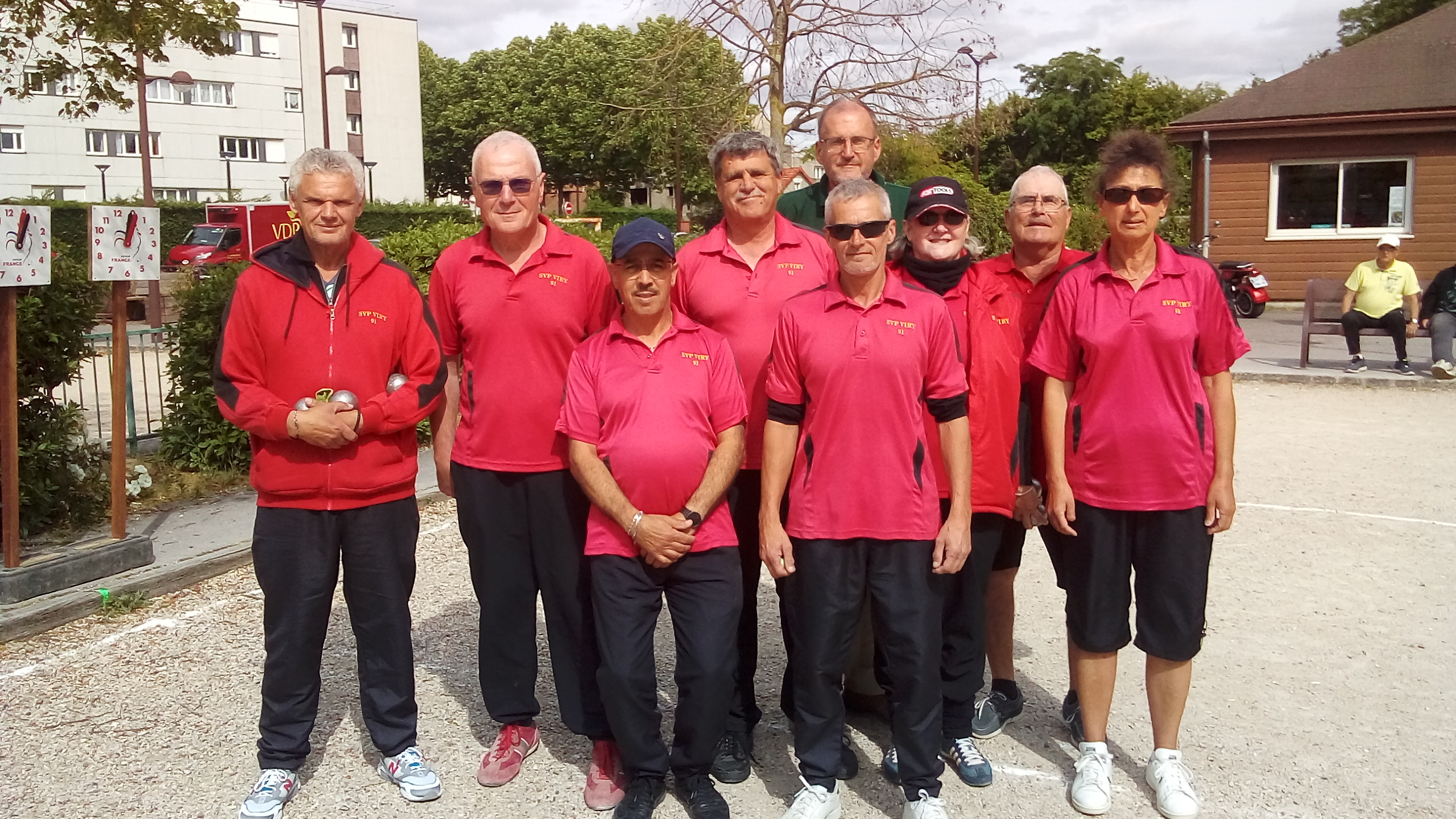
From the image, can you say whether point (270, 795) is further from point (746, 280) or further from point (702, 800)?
point (746, 280)

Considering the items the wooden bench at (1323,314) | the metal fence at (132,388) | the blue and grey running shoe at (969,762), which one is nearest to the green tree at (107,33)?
the metal fence at (132,388)

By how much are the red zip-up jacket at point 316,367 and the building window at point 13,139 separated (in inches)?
2055

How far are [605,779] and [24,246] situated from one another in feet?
13.7

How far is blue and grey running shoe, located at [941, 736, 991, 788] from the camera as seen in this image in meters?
4.03

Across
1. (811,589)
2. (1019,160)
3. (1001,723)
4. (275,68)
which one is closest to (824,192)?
(811,589)

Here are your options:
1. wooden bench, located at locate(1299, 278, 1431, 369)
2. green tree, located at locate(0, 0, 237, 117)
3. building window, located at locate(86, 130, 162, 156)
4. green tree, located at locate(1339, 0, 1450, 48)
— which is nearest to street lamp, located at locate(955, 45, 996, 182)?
wooden bench, located at locate(1299, 278, 1431, 369)

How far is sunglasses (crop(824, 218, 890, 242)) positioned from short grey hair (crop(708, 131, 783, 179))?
0.54 metres

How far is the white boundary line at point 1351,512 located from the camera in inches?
294

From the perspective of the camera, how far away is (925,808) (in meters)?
3.63

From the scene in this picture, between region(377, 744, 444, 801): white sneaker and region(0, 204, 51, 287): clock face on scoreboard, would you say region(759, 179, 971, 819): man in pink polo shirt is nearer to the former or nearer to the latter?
region(377, 744, 444, 801): white sneaker

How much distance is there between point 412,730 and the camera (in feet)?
13.6

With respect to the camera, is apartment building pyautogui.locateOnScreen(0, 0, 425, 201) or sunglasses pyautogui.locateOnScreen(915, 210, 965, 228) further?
apartment building pyautogui.locateOnScreen(0, 0, 425, 201)

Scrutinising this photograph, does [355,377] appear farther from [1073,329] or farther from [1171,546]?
[1171,546]

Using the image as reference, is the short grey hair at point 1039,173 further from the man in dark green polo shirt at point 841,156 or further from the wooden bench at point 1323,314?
the wooden bench at point 1323,314
